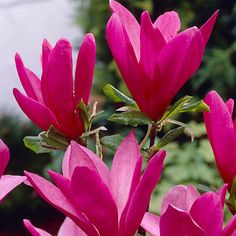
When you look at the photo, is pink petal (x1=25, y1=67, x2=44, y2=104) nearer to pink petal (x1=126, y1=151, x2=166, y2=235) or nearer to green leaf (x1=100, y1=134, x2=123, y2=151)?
green leaf (x1=100, y1=134, x2=123, y2=151)

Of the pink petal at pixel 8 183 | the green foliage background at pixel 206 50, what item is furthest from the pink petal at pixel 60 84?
the green foliage background at pixel 206 50

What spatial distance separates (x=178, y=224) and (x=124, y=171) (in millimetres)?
79

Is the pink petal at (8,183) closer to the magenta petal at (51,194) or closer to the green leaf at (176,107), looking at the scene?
the magenta petal at (51,194)

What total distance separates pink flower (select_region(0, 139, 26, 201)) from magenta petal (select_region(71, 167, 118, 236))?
7 cm

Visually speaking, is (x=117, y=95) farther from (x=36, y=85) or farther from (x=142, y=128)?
(x=142, y=128)

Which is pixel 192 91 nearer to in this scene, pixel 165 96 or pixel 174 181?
pixel 174 181

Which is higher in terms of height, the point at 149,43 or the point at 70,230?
the point at 149,43

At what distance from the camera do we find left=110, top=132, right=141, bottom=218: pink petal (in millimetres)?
586

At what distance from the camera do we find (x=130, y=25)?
2.23ft

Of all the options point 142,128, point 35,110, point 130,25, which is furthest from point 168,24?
point 142,128

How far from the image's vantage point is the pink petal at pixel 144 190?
0.55 metres

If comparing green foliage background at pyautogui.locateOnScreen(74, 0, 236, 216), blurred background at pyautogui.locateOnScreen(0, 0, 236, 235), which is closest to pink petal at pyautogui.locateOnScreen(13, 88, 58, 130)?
blurred background at pyautogui.locateOnScreen(0, 0, 236, 235)

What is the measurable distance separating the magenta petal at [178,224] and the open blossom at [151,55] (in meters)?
0.17

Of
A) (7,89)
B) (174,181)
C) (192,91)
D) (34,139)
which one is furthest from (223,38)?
(34,139)
